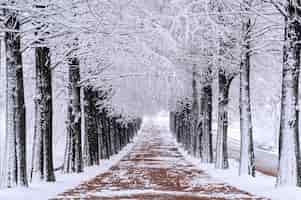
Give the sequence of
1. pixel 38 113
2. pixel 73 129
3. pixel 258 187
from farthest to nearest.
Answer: pixel 73 129 < pixel 38 113 < pixel 258 187

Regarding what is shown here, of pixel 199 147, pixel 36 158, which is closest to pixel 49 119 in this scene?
pixel 36 158

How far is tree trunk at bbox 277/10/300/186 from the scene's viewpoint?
14352 mm

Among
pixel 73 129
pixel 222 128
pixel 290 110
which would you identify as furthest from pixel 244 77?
pixel 73 129

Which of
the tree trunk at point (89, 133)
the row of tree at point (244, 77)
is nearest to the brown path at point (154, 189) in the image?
the row of tree at point (244, 77)

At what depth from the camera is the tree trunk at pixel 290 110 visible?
1435cm

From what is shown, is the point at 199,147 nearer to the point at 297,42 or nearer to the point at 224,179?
the point at 224,179

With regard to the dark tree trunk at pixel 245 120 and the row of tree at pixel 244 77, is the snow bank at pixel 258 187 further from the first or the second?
the dark tree trunk at pixel 245 120

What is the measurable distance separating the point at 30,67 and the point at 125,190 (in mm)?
11936

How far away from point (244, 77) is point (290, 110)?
6.07 metres

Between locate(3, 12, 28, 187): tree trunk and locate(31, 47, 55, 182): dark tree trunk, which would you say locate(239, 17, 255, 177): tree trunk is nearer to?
locate(31, 47, 55, 182): dark tree trunk

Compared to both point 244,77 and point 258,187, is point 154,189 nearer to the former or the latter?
point 258,187

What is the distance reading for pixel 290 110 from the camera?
14.4 m

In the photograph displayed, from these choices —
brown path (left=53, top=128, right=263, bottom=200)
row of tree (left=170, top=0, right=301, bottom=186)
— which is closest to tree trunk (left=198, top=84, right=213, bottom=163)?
row of tree (left=170, top=0, right=301, bottom=186)

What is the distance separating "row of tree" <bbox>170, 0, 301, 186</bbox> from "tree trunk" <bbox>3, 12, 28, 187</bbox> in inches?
218
